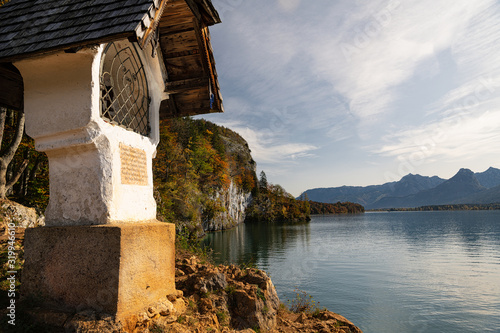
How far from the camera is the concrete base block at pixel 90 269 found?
3682 mm

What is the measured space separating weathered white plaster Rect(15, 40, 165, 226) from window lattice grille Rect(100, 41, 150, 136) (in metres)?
0.64

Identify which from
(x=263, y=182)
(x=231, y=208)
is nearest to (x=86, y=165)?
(x=231, y=208)

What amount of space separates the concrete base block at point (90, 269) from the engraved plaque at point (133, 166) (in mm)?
765

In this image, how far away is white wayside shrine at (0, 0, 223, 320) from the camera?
12.2 feet

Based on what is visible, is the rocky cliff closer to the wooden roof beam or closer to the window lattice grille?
the wooden roof beam

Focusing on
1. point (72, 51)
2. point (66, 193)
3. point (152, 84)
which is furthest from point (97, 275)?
point (152, 84)

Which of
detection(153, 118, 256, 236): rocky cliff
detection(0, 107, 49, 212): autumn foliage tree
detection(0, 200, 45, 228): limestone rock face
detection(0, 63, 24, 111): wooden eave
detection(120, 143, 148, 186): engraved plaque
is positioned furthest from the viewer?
detection(153, 118, 256, 236): rocky cliff

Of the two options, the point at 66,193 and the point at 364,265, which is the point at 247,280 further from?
the point at 364,265

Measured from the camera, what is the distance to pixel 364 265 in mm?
23406

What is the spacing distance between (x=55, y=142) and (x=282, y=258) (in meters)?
24.1

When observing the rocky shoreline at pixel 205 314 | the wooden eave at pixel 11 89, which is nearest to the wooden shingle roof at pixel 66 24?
the wooden eave at pixel 11 89

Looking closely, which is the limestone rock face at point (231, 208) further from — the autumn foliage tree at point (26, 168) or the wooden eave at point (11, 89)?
the wooden eave at point (11, 89)

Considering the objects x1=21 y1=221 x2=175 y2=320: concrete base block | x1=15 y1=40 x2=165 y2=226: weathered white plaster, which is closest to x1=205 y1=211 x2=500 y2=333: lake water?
x1=21 y1=221 x2=175 y2=320: concrete base block

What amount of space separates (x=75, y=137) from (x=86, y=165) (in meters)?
0.38
